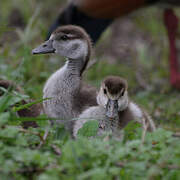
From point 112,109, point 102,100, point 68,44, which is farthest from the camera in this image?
point 68,44

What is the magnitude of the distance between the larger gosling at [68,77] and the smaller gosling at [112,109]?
0.44 ft

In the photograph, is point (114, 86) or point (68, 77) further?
point (68, 77)

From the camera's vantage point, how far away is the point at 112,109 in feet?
8.35

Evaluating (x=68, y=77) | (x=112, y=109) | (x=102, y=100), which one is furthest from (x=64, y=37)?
(x=112, y=109)

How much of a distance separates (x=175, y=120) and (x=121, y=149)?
2.05m

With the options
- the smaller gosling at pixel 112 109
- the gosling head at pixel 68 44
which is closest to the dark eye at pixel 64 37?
the gosling head at pixel 68 44

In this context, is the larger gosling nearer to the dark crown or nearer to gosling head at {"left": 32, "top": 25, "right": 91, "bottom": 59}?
gosling head at {"left": 32, "top": 25, "right": 91, "bottom": 59}

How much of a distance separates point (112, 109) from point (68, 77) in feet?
1.81

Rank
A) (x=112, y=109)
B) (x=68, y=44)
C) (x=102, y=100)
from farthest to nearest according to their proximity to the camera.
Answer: (x=68, y=44) < (x=102, y=100) < (x=112, y=109)

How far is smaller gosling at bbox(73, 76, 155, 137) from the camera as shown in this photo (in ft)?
8.39

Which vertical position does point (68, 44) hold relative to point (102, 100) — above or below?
above

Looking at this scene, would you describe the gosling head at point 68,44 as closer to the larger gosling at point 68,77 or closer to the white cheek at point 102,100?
the larger gosling at point 68,77

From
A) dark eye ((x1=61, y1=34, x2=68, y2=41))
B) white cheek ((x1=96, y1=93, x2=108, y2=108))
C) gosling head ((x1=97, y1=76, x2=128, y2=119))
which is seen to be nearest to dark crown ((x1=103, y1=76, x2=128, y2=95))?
gosling head ((x1=97, y1=76, x2=128, y2=119))

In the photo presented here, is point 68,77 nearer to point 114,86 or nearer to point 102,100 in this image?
point 102,100
